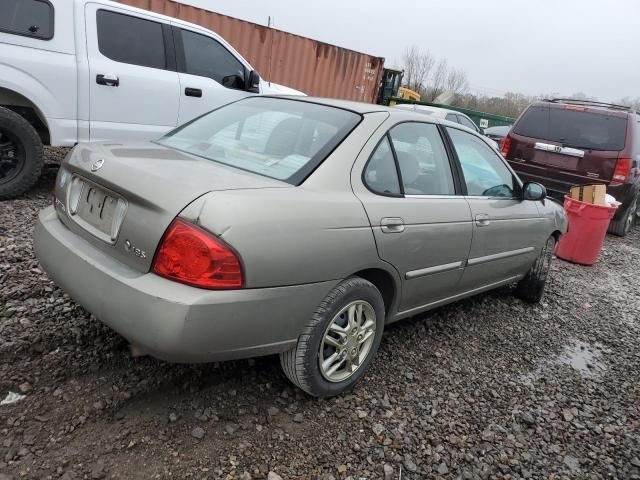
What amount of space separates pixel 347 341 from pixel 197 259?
0.98 m

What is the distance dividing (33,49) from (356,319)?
13.1 ft

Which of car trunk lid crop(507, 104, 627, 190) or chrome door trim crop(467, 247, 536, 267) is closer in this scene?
chrome door trim crop(467, 247, 536, 267)

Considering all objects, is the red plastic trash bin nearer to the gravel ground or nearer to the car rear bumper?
the gravel ground

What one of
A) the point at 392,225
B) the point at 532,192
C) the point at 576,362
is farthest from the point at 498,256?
the point at 392,225

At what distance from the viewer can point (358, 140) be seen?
102 inches

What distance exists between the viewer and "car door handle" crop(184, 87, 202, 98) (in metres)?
5.55

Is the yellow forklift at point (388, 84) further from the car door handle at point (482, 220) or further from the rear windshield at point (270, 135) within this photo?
the rear windshield at point (270, 135)

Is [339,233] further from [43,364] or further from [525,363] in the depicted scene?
[525,363]

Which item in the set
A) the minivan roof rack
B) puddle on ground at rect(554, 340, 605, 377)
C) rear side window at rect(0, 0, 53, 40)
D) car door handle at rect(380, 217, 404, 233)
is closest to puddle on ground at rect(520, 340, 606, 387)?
puddle on ground at rect(554, 340, 605, 377)

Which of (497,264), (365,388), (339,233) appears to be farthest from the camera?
(497,264)

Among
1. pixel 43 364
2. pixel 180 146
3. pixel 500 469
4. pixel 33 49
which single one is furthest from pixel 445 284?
pixel 33 49

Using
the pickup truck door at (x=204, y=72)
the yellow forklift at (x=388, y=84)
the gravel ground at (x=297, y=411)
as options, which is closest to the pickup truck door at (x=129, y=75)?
the pickup truck door at (x=204, y=72)

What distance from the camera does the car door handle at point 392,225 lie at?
2539 millimetres

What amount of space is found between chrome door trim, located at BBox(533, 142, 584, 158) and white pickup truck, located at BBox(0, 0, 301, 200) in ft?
15.4
